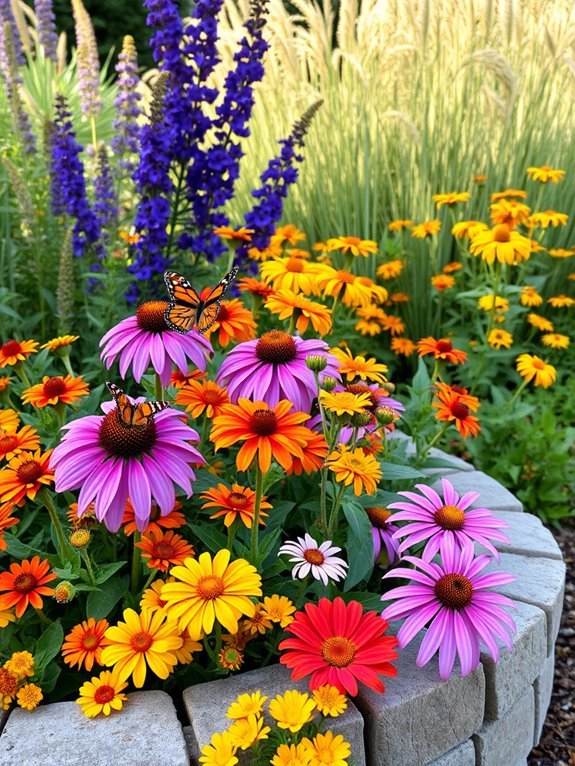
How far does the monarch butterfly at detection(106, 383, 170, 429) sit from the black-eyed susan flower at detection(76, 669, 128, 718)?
1.50ft

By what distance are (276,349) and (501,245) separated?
157cm

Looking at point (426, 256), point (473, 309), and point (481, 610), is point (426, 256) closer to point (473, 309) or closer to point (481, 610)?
point (473, 309)

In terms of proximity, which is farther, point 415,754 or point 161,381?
point 161,381

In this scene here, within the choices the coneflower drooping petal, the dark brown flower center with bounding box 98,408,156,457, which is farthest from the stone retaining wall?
the coneflower drooping petal

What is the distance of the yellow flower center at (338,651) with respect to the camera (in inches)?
47.9

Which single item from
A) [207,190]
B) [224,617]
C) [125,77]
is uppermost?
[125,77]

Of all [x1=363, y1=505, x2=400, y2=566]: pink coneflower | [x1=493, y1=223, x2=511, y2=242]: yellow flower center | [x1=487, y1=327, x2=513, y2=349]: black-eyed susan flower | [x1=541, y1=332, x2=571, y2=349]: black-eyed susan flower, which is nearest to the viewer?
[x1=363, y1=505, x2=400, y2=566]: pink coneflower

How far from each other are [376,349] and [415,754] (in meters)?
2.31

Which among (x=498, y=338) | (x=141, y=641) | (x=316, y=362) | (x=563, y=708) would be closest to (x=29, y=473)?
(x=141, y=641)

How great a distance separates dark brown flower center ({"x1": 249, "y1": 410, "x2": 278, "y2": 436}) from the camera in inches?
49.6

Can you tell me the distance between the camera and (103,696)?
124 cm

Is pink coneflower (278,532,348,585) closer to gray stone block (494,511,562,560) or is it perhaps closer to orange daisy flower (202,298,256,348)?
orange daisy flower (202,298,256,348)

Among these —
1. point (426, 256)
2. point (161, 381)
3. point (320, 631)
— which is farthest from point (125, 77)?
point (320, 631)

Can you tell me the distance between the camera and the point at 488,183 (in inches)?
151
